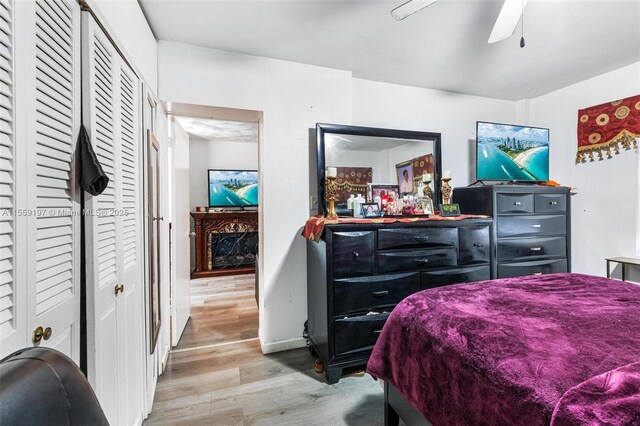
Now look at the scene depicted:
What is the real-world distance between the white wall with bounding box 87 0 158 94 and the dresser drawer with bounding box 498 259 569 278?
3.14 meters

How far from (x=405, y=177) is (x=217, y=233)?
3661 millimetres

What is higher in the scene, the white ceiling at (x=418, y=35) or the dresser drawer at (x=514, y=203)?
the white ceiling at (x=418, y=35)

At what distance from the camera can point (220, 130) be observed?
181 inches

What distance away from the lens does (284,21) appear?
6.38 ft

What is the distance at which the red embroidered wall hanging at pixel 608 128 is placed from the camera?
259 cm

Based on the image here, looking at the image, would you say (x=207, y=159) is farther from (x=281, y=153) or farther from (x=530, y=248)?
(x=530, y=248)

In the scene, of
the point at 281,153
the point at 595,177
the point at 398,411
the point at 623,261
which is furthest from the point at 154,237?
the point at 595,177

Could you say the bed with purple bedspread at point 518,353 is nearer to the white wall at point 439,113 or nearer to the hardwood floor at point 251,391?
the hardwood floor at point 251,391

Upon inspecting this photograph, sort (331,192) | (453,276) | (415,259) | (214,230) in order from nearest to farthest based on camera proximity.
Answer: (415,259), (453,276), (331,192), (214,230)

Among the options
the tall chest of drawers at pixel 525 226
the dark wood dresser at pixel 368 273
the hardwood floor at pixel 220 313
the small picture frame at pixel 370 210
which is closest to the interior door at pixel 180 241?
the hardwood floor at pixel 220 313

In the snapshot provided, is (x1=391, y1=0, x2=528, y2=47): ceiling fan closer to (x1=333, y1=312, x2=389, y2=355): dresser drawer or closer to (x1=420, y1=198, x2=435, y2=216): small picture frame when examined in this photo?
(x1=420, y1=198, x2=435, y2=216): small picture frame

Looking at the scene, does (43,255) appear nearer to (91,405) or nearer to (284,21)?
(91,405)

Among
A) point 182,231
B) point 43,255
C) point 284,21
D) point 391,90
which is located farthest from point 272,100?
point 43,255

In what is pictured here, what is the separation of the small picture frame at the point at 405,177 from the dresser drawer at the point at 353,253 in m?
0.92
